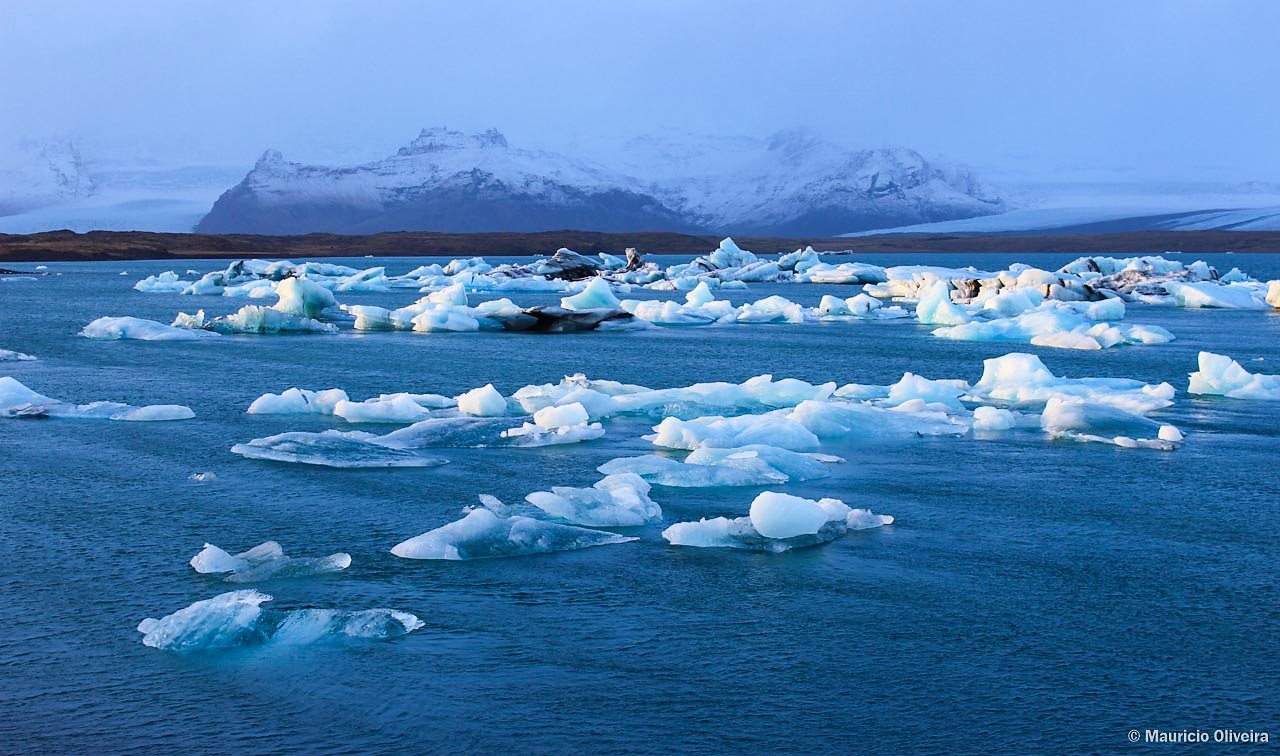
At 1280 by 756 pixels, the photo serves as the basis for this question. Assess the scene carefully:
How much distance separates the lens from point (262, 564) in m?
6.67

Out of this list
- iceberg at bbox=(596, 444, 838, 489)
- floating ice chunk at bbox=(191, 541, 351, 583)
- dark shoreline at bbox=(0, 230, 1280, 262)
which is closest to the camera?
floating ice chunk at bbox=(191, 541, 351, 583)

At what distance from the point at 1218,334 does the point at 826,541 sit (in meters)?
19.6

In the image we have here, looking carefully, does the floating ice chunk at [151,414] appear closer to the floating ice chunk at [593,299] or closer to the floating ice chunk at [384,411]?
the floating ice chunk at [384,411]

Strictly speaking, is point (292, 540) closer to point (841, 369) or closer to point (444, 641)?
point (444, 641)

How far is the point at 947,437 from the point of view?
37.1 ft

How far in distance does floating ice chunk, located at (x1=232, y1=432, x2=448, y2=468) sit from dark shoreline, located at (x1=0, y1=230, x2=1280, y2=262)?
2956 inches

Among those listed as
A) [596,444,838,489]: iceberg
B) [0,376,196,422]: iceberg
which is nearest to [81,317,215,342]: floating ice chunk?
[0,376,196,422]: iceberg

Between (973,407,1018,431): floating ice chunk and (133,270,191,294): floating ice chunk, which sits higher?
(133,270,191,294): floating ice chunk

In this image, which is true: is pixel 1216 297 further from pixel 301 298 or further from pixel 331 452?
pixel 331 452

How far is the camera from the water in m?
4.83

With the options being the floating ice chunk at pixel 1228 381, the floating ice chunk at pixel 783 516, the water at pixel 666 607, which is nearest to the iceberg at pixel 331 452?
the water at pixel 666 607

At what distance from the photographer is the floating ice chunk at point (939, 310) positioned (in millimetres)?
26061

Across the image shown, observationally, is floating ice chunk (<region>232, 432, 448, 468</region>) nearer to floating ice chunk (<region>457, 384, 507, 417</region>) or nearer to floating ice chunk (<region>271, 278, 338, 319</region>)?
floating ice chunk (<region>457, 384, 507, 417</region>)

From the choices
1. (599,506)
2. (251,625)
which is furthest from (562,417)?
(251,625)
